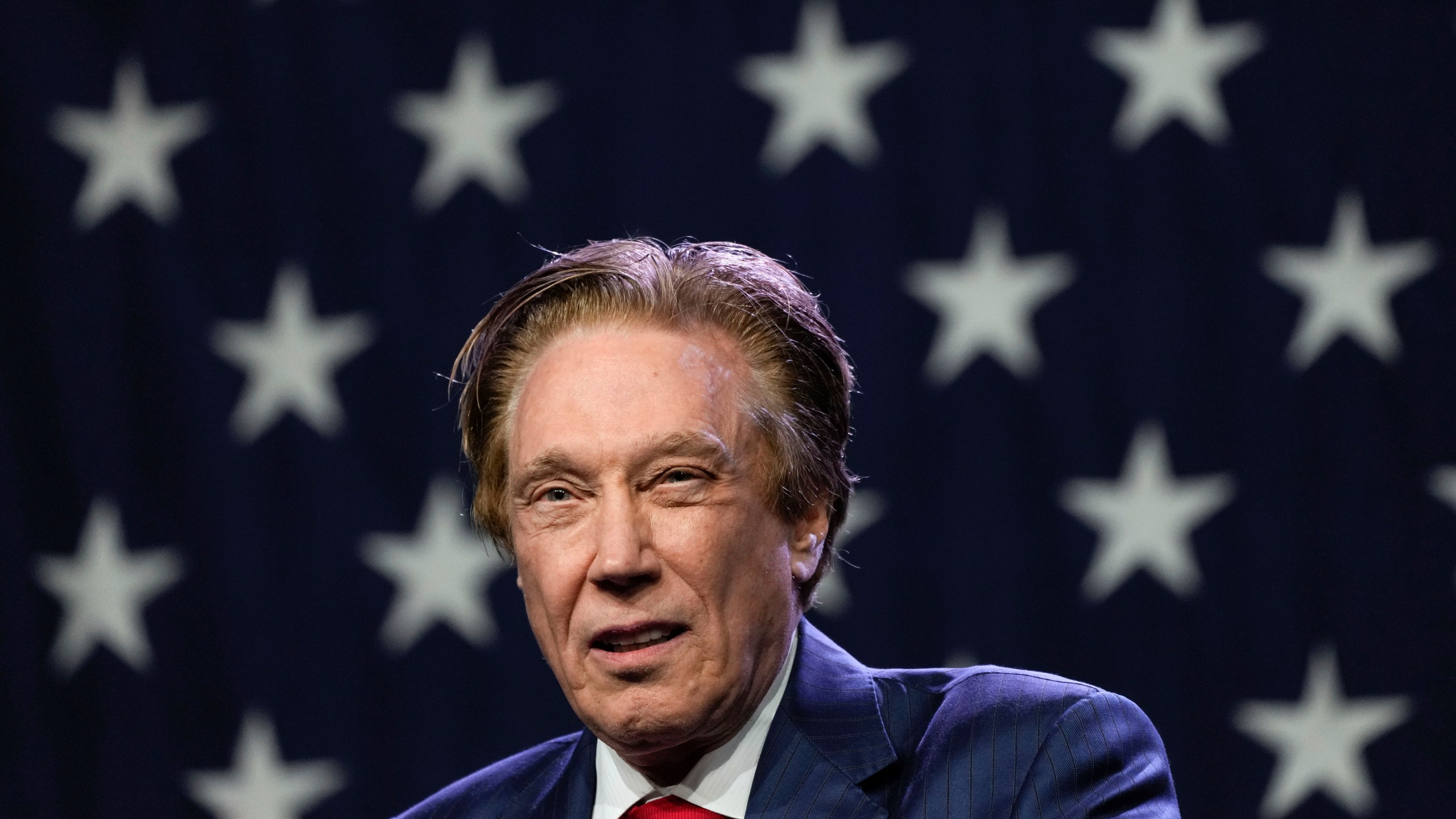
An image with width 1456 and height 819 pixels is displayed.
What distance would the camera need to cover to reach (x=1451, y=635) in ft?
9.11

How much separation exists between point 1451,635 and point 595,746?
182 centimetres

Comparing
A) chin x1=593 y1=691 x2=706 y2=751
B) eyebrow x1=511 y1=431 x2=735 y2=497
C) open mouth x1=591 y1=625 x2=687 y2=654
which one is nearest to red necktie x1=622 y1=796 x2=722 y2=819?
chin x1=593 y1=691 x2=706 y2=751

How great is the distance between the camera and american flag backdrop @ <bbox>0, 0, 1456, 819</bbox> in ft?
9.43

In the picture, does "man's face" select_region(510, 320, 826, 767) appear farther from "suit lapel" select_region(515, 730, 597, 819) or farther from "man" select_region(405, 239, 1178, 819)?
"suit lapel" select_region(515, 730, 597, 819)

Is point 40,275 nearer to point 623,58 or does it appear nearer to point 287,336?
point 287,336

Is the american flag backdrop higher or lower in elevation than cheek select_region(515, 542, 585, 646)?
higher

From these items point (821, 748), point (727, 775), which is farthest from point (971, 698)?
point (727, 775)

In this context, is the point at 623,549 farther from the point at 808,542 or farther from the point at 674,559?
the point at 808,542

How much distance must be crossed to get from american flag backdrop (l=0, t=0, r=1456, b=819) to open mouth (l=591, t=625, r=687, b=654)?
1390mm

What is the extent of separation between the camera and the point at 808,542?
1847 mm

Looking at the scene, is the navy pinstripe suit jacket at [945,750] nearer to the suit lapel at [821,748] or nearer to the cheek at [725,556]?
the suit lapel at [821,748]

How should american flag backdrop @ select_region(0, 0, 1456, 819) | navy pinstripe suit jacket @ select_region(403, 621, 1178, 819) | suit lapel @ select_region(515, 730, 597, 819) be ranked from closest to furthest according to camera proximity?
navy pinstripe suit jacket @ select_region(403, 621, 1178, 819) → suit lapel @ select_region(515, 730, 597, 819) → american flag backdrop @ select_region(0, 0, 1456, 819)

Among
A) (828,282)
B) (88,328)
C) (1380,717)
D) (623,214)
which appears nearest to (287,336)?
(88,328)

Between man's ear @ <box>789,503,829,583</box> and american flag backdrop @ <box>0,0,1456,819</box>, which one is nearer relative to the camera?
man's ear @ <box>789,503,829,583</box>
